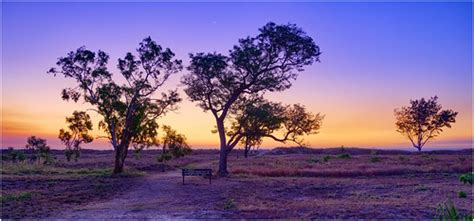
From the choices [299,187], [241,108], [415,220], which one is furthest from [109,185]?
[415,220]

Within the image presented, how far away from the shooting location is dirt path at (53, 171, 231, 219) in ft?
51.1

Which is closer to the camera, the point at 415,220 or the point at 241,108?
the point at 415,220

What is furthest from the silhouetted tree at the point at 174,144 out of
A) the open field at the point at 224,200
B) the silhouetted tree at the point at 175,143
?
the open field at the point at 224,200

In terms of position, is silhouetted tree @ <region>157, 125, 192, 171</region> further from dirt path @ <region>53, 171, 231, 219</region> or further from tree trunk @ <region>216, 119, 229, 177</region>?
dirt path @ <region>53, 171, 231, 219</region>

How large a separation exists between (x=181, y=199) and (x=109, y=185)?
9.15 metres

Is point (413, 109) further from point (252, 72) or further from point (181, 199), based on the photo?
point (181, 199)

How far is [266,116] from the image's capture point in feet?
126

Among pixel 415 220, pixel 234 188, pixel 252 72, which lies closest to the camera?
pixel 415 220

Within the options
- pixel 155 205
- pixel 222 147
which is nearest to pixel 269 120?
pixel 222 147

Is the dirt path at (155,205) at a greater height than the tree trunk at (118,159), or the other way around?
the tree trunk at (118,159)

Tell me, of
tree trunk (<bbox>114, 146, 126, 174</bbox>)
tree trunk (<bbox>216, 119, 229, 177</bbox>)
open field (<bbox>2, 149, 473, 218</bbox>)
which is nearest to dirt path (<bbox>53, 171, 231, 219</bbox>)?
open field (<bbox>2, 149, 473, 218</bbox>)

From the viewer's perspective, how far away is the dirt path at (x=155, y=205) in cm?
1556

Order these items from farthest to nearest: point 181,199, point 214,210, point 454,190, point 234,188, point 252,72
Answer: point 252,72 → point 234,188 → point 454,190 → point 181,199 → point 214,210

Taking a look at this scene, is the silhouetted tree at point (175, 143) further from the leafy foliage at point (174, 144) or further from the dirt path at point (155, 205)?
the dirt path at point (155, 205)
